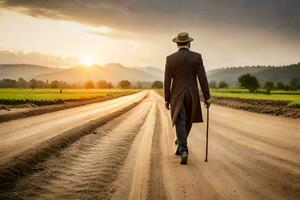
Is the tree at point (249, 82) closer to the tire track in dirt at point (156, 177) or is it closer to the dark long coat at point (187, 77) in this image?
the tire track in dirt at point (156, 177)

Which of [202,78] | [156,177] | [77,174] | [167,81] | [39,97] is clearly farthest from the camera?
[39,97]

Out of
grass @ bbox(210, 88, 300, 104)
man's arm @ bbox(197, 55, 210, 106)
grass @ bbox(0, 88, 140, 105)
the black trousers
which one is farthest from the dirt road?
grass @ bbox(210, 88, 300, 104)

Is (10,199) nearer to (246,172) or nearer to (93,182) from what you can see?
(93,182)

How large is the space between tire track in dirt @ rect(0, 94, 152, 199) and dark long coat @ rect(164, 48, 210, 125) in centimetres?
188

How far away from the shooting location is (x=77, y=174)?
8.44 metres

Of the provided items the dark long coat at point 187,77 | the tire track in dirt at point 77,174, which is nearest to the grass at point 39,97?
the tire track in dirt at point 77,174

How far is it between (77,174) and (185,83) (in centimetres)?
326

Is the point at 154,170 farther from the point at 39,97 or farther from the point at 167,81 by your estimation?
the point at 39,97

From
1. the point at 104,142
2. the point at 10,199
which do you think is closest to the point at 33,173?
the point at 10,199

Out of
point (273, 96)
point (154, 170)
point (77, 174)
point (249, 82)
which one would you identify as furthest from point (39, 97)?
point (249, 82)

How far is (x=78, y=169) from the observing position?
Answer: 9.02m

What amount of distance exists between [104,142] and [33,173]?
16.8 ft

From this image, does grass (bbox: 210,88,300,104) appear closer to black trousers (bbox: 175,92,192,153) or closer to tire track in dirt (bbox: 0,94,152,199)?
tire track in dirt (bbox: 0,94,152,199)

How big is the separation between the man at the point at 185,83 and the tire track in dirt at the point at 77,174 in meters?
1.67
